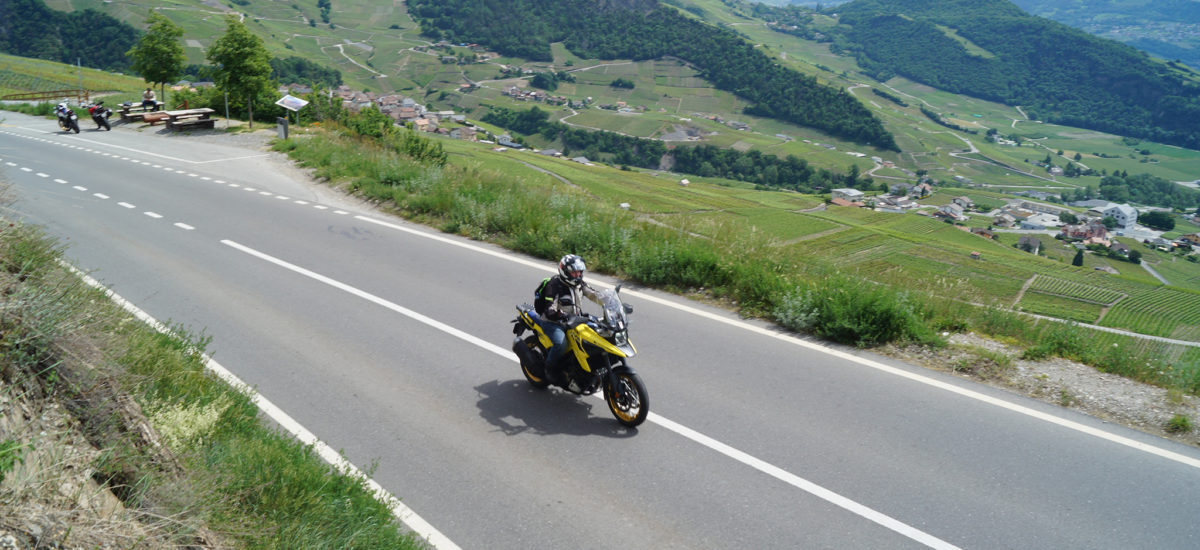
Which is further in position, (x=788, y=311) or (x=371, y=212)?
(x=371, y=212)

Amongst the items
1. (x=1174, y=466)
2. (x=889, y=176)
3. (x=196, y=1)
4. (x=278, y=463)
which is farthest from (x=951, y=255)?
(x=196, y=1)

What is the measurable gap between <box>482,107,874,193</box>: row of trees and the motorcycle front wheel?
108 metres

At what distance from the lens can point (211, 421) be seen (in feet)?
16.5

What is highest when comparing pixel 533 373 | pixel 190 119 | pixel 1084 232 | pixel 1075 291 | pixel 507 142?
pixel 533 373

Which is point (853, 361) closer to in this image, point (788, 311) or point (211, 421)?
point (788, 311)

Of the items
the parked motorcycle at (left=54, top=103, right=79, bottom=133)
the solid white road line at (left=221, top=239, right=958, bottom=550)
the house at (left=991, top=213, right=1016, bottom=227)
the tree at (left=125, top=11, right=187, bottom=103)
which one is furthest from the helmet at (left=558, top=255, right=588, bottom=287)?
the house at (left=991, top=213, right=1016, bottom=227)

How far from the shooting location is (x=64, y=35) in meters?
131

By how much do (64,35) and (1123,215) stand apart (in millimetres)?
181784

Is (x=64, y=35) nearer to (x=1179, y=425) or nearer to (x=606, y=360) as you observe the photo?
(x=606, y=360)

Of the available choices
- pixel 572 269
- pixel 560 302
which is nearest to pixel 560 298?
pixel 560 302

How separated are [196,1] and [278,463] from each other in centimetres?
21237

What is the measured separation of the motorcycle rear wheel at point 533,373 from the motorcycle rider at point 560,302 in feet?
0.66

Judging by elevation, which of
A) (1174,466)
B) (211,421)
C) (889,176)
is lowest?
(889,176)

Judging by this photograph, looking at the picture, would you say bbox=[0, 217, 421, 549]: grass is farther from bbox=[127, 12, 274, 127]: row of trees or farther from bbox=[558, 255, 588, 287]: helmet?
bbox=[127, 12, 274, 127]: row of trees
